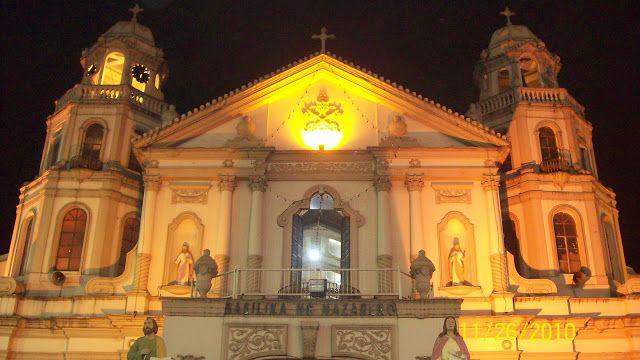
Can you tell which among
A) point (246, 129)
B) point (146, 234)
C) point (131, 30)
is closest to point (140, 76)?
point (131, 30)

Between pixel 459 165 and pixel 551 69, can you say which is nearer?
pixel 459 165

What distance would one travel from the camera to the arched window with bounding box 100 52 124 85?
3126 cm

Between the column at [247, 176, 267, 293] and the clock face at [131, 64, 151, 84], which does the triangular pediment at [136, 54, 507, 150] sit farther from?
the clock face at [131, 64, 151, 84]

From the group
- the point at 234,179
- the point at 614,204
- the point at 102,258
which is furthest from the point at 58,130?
the point at 614,204

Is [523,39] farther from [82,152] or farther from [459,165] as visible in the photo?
→ [82,152]

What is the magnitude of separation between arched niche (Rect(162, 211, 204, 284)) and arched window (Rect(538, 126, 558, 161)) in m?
15.8

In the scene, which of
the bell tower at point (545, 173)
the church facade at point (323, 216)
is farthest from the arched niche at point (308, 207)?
the bell tower at point (545, 173)

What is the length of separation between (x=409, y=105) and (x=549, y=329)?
34.6 ft

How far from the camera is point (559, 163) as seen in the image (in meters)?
27.1

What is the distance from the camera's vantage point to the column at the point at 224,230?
912 inches

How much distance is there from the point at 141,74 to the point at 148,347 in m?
21.2

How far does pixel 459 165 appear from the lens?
25.0 meters

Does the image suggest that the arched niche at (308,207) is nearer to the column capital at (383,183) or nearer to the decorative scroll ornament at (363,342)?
the column capital at (383,183)

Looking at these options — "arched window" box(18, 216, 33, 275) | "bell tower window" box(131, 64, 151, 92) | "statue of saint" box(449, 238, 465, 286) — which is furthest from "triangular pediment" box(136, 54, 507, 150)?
"bell tower window" box(131, 64, 151, 92)
